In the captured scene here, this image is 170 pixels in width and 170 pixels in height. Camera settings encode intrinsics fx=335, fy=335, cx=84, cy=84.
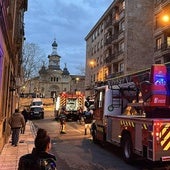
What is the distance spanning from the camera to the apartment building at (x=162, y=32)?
4197cm

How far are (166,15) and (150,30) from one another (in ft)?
34.8

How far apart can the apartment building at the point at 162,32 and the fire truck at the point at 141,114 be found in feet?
89.0

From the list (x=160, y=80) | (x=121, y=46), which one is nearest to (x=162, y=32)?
(x=121, y=46)

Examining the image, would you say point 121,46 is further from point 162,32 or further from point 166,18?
point 166,18

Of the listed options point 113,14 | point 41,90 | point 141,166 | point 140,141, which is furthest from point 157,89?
point 41,90

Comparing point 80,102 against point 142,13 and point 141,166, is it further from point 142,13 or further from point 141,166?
point 141,166

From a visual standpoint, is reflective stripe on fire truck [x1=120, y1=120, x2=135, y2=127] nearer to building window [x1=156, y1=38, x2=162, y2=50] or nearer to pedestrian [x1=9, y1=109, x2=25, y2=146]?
pedestrian [x1=9, y1=109, x2=25, y2=146]

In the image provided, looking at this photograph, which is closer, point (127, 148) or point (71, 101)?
point (127, 148)

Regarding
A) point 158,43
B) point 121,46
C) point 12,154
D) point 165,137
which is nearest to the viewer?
point 165,137

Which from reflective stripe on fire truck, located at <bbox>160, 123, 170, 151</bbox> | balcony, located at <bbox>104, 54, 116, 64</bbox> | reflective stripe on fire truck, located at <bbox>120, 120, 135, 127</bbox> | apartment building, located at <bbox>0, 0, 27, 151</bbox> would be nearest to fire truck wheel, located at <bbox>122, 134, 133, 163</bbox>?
reflective stripe on fire truck, located at <bbox>120, 120, 135, 127</bbox>

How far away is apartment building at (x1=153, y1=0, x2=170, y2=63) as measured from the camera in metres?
42.0

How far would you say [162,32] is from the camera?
4331 cm

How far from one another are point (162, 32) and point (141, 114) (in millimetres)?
32137

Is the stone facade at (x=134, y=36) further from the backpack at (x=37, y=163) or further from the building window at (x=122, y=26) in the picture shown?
the backpack at (x=37, y=163)
